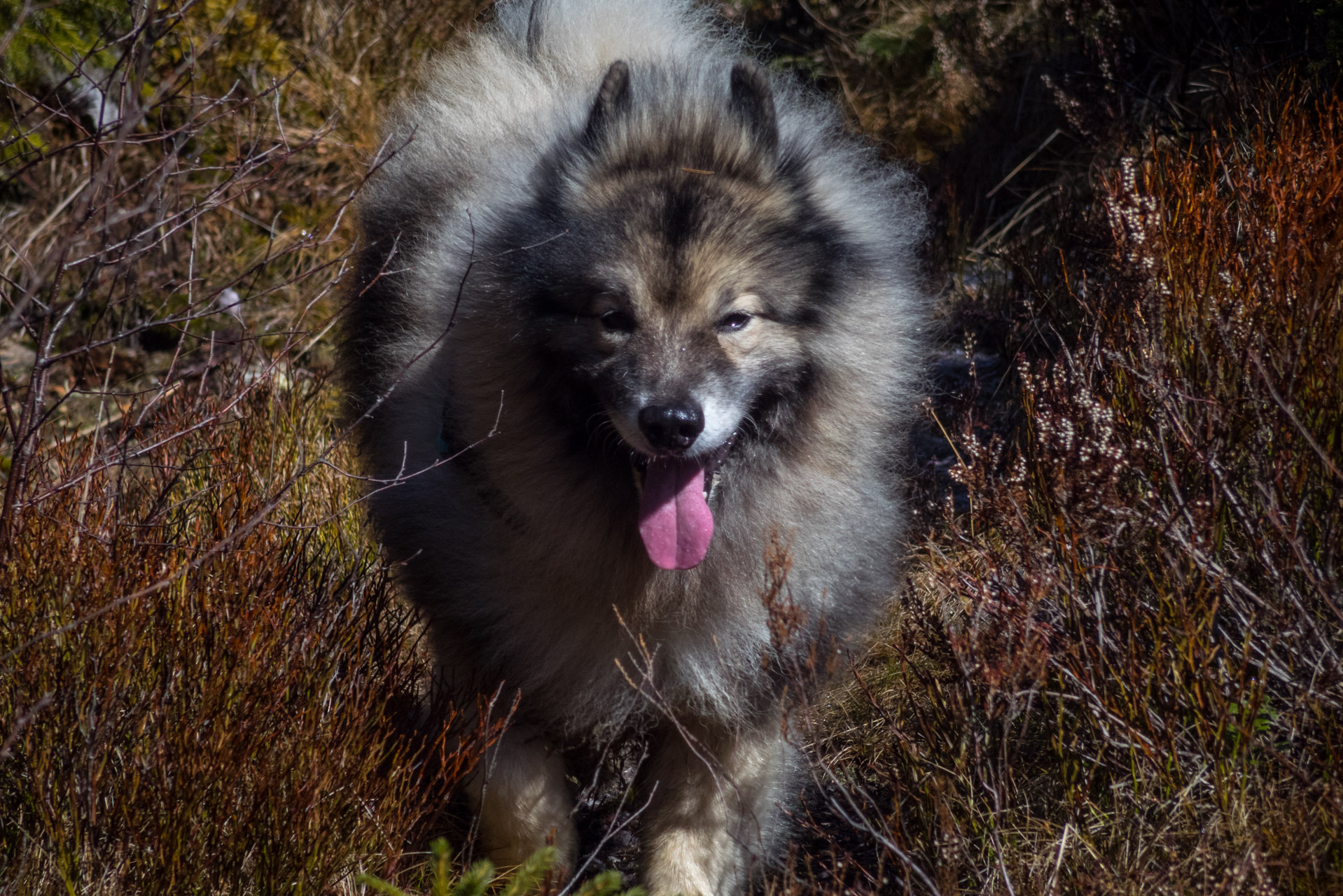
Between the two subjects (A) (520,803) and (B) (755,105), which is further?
(A) (520,803)

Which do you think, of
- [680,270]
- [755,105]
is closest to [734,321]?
[680,270]

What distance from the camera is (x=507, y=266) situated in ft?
8.98

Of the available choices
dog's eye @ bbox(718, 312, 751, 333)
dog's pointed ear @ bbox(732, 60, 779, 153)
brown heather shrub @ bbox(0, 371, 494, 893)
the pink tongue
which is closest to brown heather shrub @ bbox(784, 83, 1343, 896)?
the pink tongue

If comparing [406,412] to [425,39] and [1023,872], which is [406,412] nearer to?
[1023,872]

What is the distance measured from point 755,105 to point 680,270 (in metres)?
0.55

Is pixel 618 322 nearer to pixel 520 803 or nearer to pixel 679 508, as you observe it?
pixel 679 508

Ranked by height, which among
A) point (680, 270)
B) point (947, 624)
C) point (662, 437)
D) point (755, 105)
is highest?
point (755, 105)

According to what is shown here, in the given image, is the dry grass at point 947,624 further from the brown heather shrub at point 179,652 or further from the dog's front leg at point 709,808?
the dog's front leg at point 709,808

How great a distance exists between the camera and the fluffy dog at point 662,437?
2605mm

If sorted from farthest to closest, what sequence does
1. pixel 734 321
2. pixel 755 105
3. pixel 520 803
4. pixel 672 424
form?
pixel 520 803 < pixel 755 105 < pixel 734 321 < pixel 672 424

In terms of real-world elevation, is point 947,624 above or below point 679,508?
below

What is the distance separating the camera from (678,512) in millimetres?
2662

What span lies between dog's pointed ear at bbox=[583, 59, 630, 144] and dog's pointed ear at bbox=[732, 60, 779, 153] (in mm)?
276

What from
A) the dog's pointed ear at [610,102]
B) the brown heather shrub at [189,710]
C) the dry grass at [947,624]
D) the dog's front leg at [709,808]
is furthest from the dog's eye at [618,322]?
the dog's front leg at [709,808]
